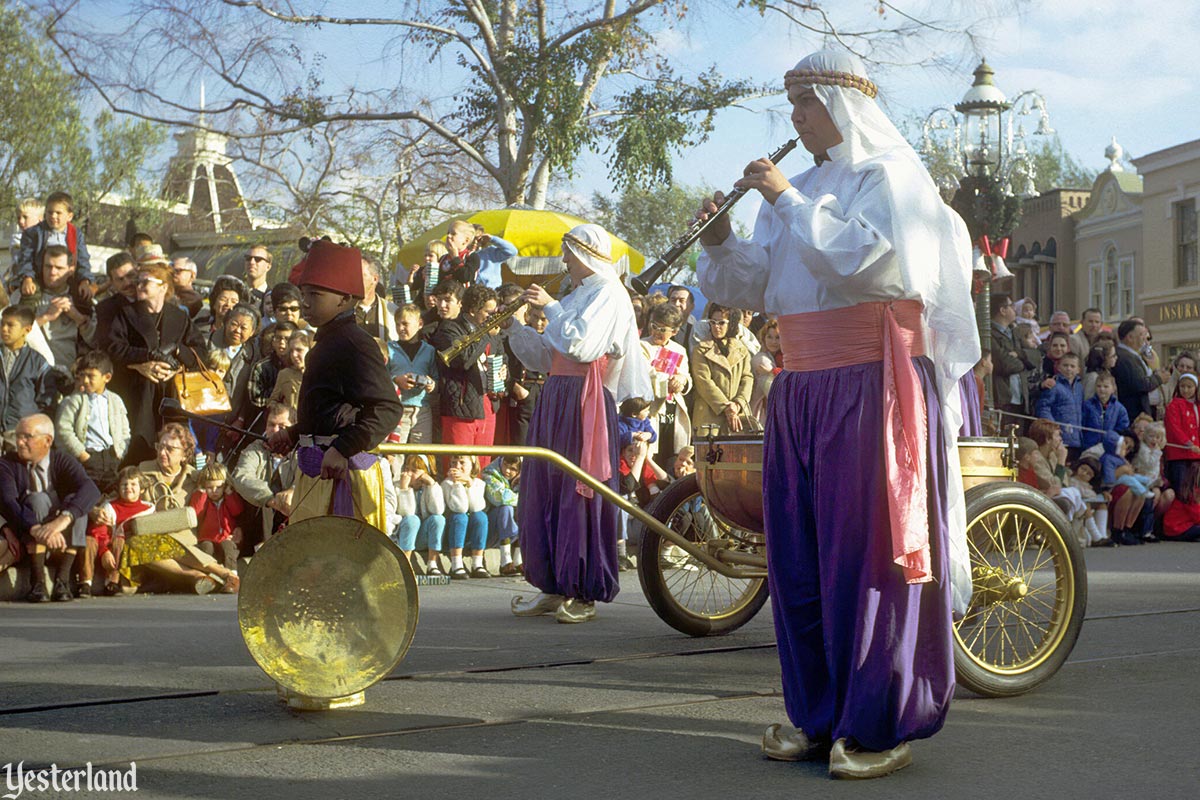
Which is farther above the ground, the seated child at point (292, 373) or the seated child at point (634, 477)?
the seated child at point (292, 373)

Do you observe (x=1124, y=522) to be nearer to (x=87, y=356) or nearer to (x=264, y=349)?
(x=264, y=349)

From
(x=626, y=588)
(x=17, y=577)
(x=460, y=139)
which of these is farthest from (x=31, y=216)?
(x=460, y=139)

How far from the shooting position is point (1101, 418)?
13914 millimetres

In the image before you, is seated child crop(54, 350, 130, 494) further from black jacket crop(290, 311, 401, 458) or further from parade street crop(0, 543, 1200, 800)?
black jacket crop(290, 311, 401, 458)

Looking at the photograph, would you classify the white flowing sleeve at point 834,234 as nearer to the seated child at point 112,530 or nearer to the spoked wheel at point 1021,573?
the spoked wheel at point 1021,573

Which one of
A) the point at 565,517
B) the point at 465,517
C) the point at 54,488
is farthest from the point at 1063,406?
the point at 54,488

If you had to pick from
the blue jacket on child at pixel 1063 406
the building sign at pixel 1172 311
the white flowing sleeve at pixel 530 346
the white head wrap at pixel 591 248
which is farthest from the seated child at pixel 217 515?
the building sign at pixel 1172 311

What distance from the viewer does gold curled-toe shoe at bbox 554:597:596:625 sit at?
7711 mm

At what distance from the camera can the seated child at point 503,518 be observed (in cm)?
1086

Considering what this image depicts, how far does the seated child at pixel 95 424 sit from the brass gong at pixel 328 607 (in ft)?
17.2

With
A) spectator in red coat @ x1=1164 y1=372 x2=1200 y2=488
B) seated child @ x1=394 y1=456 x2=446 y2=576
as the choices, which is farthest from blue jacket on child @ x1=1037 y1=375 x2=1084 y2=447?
seated child @ x1=394 y1=456 x2=446 y2=576

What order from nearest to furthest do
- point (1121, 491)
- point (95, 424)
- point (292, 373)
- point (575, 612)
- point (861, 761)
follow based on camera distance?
point (861, 761) < point (575, 612) < point (95, 424) < point (292, 373) < point (1121, 491)

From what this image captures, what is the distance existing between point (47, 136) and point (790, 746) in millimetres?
31917

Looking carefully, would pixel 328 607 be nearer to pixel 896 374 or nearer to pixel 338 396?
pixel 338 396
